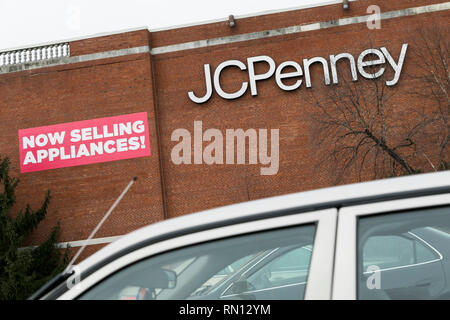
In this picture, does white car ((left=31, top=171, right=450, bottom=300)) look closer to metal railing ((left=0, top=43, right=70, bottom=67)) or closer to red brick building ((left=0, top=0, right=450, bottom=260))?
red brick building ((left=0, top=0, right=450, bottom=260))

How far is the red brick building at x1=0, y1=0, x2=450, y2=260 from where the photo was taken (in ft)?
86.2

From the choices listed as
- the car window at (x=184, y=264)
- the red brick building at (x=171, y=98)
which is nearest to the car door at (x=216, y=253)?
the car window at (x=184, y=264)

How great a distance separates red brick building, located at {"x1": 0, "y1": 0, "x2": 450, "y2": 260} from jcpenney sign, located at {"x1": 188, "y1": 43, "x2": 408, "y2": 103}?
0.24 meters

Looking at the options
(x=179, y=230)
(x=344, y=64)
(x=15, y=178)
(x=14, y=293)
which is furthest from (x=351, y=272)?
(x=15, y=178)

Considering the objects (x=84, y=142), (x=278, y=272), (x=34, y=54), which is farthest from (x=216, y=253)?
(x=34, y=54)

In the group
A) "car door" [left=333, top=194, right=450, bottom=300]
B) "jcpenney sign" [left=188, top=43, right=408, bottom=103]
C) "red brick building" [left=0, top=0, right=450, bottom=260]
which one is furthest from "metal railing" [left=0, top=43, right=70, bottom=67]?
"car door" [left=333, top=194, right=450, bottom=300]

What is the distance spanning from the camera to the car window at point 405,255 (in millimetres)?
1440

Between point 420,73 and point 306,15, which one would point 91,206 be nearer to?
point 306,15

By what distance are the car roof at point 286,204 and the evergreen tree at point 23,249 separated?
23.8 meters

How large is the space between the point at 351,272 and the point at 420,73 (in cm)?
2649

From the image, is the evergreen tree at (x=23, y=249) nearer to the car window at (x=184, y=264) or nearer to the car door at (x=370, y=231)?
the car window at (x=184, y=264)

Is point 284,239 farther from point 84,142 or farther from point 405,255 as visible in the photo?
point 84,142

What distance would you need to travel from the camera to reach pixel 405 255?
8.17 ft

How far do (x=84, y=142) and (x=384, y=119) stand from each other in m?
13.7
